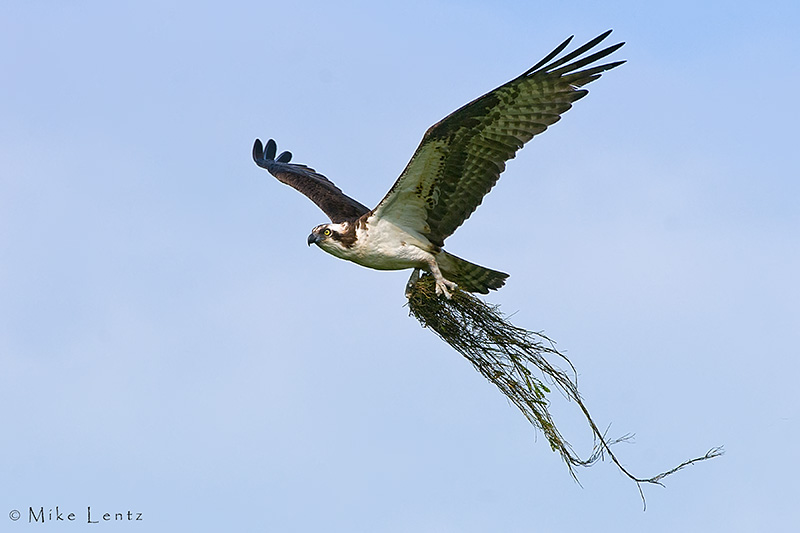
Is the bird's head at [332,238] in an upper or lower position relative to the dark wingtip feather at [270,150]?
lower

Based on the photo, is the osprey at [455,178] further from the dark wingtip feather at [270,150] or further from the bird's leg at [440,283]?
the dark wingtip feather at [270,150]

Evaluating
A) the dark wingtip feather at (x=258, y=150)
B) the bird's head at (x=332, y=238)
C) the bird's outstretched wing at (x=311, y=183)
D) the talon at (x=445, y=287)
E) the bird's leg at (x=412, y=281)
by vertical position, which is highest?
the dark wingtip feather at (x=258, y=150)

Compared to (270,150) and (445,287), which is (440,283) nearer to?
(445,287)

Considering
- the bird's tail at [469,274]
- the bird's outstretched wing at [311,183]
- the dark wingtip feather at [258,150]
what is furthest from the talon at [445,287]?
the dark wingtip feather at [258,150]

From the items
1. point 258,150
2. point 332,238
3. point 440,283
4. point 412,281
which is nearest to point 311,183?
point 258,150

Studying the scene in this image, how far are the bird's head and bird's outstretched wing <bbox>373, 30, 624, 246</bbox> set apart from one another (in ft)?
1.08

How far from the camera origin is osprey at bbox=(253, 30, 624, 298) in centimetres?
827

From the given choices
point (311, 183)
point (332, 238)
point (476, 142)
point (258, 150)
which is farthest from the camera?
point (258, 150)

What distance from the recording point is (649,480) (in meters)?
6.74

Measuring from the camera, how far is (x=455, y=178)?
8.76 metres

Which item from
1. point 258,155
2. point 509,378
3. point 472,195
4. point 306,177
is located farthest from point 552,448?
point 258,155

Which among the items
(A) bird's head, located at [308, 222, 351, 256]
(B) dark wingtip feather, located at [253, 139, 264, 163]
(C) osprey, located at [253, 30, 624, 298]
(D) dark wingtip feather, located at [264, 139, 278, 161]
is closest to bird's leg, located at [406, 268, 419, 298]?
(C) osprey, located at [253, 30, 624, 298]

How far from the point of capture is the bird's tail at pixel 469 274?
9195mm

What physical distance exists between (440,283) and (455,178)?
0.86 meters
